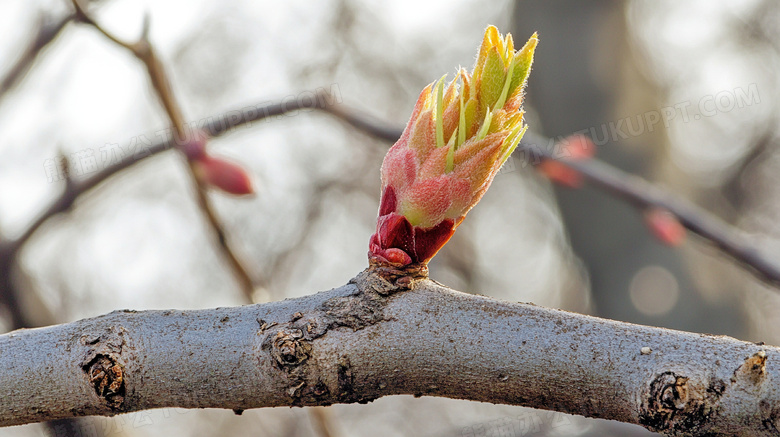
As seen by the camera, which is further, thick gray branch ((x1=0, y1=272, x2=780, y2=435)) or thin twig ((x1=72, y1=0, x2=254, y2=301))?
thin twig ((x1=72, y1=0, x2=254, y2=301))

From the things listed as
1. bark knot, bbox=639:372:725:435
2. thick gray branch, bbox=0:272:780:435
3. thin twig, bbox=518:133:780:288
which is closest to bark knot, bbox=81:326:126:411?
thick gray branch, bbox=0:272:780:435

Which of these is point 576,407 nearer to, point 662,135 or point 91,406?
point 91,406

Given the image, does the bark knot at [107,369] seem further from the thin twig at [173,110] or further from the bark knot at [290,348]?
the thin twig at [173,110]

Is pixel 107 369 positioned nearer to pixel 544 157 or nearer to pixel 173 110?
pixel 173 110

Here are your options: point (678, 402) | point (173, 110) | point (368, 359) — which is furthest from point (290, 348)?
point (173, 110)

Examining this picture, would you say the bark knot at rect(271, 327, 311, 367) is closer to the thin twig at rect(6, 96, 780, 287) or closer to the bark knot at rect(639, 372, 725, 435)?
the bark knot at rect(639, 372, 725, 435)

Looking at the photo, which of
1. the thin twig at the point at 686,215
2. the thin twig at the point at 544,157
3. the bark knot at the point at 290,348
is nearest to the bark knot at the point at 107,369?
the bark knot at the point at 290,348

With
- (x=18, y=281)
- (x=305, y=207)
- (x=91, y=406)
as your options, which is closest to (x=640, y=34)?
(x=305, y=207)
